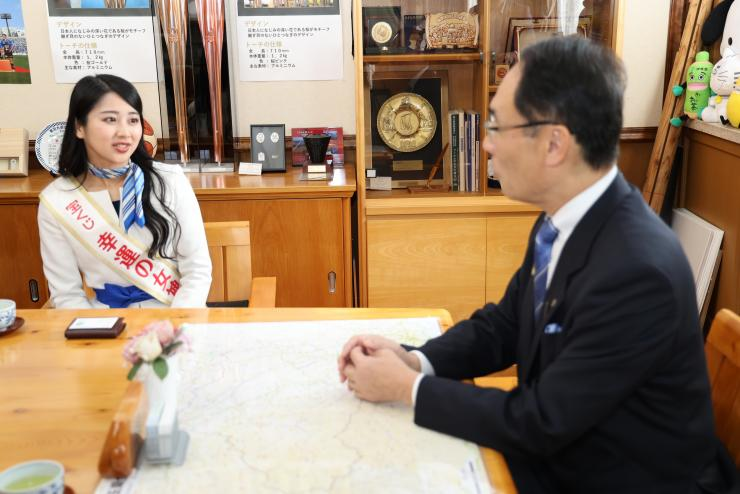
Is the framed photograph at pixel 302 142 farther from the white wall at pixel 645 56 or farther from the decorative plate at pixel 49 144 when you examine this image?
the white wall at pixel 645 56

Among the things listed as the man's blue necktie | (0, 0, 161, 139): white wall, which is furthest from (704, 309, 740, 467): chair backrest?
(0, 0, 161, 139): white wall

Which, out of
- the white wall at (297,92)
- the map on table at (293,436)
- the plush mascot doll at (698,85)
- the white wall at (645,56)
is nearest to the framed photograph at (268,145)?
the white wall at (297,92)

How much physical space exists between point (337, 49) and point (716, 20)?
1549mm

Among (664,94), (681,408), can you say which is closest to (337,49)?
(664,94)

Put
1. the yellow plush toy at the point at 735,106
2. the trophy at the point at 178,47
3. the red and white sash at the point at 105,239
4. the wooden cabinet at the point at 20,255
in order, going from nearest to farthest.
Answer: the red and white sash at the point at 105,239 < the yellow plush toy at the point at 735,106 < the wooden cabinet at the point at 20,255 < the trophy at the point at 178,47

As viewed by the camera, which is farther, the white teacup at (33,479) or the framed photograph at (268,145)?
the framed photograph at (268,145)

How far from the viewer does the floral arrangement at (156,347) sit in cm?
117

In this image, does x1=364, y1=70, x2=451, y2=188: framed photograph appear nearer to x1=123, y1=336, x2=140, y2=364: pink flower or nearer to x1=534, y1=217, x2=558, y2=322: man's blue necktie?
x1=534, y1=217, x2=558, y2=322: man's blue necktie

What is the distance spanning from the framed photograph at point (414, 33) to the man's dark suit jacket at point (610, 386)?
196 cm

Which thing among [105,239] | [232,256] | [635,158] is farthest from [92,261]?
[635,158]

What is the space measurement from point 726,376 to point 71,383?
3.94 feet

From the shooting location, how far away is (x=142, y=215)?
2.22 m

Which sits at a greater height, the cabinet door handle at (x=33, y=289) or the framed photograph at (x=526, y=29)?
the framed photograph at (x=526, y=29)

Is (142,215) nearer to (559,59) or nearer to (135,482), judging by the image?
(135,482)
